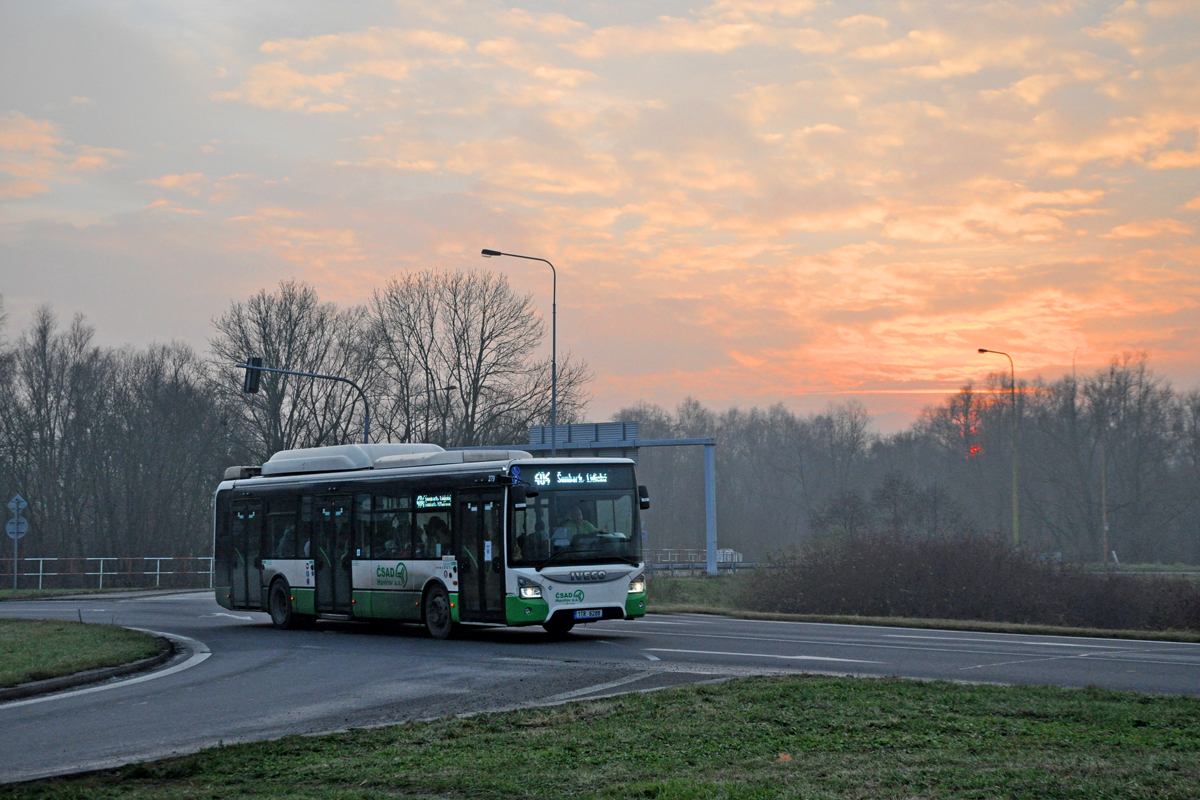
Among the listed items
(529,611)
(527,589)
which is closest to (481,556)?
(527,589)

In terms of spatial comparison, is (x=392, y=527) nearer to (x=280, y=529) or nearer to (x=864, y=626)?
(x=280, y=529)

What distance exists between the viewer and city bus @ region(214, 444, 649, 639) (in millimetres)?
18703

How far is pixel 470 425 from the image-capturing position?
58750 mm

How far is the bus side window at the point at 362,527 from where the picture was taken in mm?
21516

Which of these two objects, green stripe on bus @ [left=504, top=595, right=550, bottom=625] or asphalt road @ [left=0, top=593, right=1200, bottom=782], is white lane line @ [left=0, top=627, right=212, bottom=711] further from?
green stripe on bus @ [left=504, top=595, right=550, bottom=625]

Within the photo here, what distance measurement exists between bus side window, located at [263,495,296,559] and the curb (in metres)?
5.62

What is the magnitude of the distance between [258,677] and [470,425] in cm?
4392

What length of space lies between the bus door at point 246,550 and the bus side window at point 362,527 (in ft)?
11.8

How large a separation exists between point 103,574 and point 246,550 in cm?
2547

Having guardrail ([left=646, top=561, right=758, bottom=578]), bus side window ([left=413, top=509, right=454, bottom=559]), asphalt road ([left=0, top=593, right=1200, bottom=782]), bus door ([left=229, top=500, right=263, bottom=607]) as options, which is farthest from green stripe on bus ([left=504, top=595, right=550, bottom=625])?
guardrail ([left=646, top=561, right=758, bottom=578])

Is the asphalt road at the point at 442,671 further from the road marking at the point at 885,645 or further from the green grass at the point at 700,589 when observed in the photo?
the green grass at the point at 700,589

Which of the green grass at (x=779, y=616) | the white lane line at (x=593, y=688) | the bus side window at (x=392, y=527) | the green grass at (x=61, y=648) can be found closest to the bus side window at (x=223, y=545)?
the green grass at (x=61, y=648)

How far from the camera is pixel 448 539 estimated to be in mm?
19766

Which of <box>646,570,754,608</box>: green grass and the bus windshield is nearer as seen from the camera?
the bus windshield
